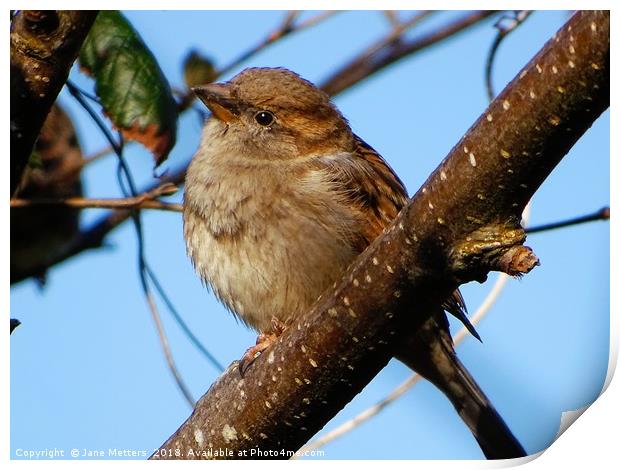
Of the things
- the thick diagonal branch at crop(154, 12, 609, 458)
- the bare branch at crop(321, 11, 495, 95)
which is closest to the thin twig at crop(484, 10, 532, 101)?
the bare branch at crop(321, 11, 495, 95)

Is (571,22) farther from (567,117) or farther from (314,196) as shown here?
(314,196)

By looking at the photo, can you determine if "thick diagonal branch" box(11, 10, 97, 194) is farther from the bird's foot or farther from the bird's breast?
the bird's foot

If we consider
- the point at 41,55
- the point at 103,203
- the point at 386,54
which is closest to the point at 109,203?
the point at 103,203

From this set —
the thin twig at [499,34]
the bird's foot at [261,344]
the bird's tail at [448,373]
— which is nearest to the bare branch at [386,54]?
the thin twig at [499,34]

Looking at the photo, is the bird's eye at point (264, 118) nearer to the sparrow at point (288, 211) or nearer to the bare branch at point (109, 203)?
the sparrow at point (288, 211)

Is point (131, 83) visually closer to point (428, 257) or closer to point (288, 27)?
point (288, 27)

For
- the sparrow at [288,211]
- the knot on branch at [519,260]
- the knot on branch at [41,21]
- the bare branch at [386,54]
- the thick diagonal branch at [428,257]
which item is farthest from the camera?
the bare branch at [386,54]
